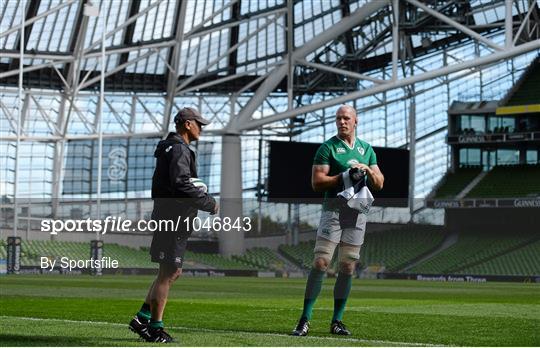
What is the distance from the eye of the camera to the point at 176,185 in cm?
948

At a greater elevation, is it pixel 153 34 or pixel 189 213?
pixel 153 34

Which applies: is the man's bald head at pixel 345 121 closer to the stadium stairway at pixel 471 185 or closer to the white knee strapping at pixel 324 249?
the white knee strapping at pixel 324 249

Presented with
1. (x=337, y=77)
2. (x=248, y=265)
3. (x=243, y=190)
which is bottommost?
(x=248, y=265)

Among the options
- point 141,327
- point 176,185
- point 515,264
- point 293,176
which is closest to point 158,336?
point 141,327

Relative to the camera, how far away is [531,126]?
64438 mm

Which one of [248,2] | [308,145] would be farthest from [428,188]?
[248,2]

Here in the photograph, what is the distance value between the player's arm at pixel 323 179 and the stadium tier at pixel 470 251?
47.4m

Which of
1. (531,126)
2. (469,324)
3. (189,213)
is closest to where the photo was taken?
(189,213)

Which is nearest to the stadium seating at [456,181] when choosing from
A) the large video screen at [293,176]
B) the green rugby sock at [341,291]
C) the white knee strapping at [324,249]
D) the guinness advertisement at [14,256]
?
the large video screen at [293,176]

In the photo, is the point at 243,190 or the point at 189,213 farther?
the point at 243,190

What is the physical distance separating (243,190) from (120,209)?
767 cm

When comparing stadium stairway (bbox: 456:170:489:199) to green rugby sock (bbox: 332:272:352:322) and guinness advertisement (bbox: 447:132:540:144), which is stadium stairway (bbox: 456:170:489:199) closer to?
guinness advertisement (bbox: 447:132:540:144)

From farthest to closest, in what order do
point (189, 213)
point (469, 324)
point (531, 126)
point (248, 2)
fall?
point (531, 126), point (248, 2), point (469, 324), point (189, 213)

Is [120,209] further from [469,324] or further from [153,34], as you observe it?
[469,324]
